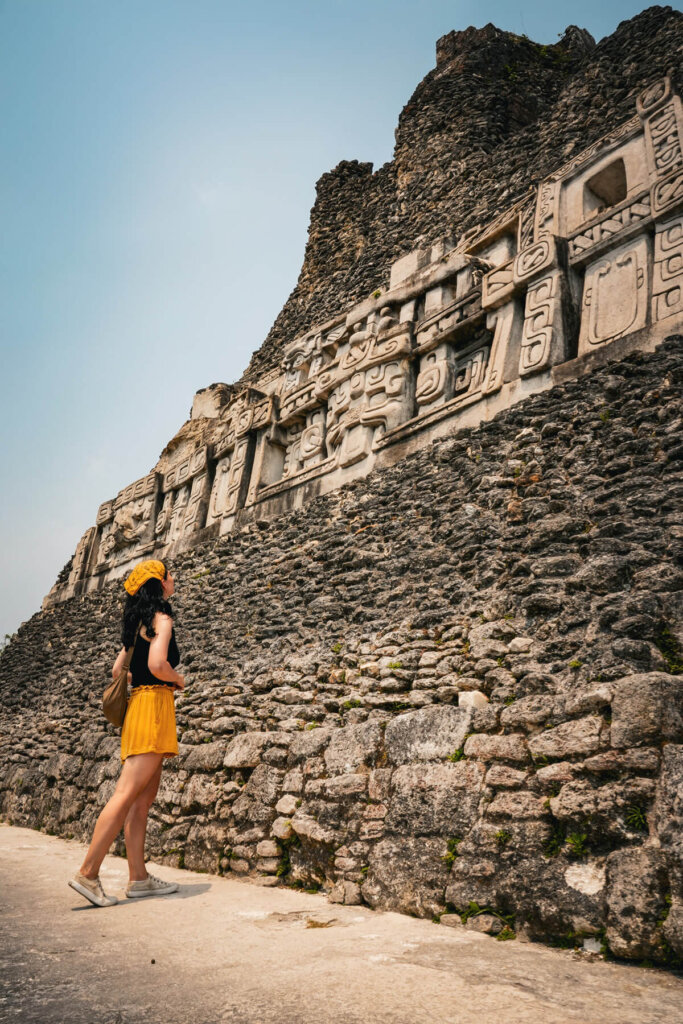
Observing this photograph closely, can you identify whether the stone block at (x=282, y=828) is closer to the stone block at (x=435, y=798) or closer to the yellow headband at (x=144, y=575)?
the stone block at (x=435, y=798)

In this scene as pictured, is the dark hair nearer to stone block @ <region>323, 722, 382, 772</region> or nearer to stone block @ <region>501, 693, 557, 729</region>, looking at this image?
stone block @ <region>323, 722, 382, 772</region>

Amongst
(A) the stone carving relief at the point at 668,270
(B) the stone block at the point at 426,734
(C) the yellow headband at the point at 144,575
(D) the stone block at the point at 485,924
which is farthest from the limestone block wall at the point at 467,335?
(D) the stone block at the point at 485,924

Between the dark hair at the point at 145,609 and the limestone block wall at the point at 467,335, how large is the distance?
3482 mm

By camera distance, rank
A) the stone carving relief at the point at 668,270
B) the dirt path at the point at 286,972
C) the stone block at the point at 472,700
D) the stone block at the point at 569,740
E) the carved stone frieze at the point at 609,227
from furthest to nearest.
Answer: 1. the carved stone frieze at the point at 609,227
2. the stone carving relief at the point at 668,270
3. the stone block at the point at 472,700
4. the stone block at the point at 569,740
5. the dirt path at the point at 286,972

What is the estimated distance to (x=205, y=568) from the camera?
8.22 metres

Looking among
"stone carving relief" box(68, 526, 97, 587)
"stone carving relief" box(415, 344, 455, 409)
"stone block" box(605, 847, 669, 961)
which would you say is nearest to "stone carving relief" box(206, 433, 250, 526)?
"stone carving relief" box(415, 344, 455, 409)

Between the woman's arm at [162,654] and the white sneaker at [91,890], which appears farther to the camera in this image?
the woman's arm at [162,654]

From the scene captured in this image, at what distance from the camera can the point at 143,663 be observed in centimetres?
318

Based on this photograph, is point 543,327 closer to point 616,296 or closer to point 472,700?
point 616,296

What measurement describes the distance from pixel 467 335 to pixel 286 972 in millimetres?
6013

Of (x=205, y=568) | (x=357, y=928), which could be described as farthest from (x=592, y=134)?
(x=357, y=928)

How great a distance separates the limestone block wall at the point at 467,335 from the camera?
5.14m

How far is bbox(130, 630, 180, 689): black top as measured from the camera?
10.4 ft

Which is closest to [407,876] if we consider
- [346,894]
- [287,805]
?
[346,894]
